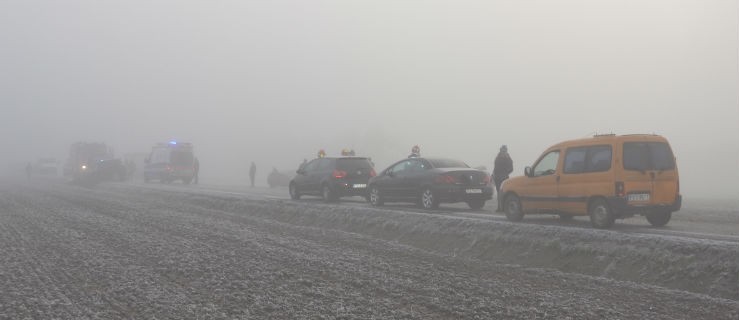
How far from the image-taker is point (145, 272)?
7.76 meters

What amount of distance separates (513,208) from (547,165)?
127cm

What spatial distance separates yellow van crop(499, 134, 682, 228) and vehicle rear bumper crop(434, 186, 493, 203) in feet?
12.6

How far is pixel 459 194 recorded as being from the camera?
16188 mm

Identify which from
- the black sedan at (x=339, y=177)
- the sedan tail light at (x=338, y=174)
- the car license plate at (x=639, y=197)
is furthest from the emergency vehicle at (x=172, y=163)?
the car license plate at (x=639, y=197)

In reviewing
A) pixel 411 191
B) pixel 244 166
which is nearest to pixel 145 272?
pixel 411 191

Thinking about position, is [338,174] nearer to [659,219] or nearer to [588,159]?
[588,159]

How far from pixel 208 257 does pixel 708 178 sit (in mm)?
66108

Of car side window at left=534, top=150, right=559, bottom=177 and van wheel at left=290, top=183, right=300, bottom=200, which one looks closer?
car side window at left=534, top=150, right=559, bottom=177

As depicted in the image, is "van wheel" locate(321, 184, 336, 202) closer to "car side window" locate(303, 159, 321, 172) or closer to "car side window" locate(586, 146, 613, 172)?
"car side window" locate(303, 159, 321, 172)

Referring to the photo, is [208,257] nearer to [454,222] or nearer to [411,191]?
[454,222]

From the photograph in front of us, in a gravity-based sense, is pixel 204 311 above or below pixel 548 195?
below

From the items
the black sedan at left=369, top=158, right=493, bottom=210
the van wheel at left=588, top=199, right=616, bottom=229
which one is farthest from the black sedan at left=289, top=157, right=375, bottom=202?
the van wheel at left=588, top=199, right=616, bottom=229

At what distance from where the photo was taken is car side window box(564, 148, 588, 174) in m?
11.9

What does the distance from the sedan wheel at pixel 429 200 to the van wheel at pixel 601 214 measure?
17.7 feet
